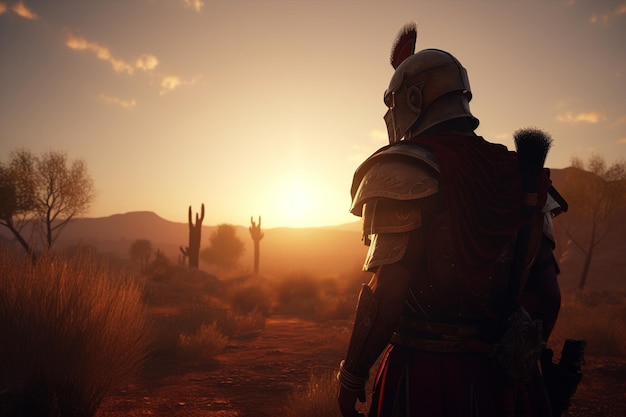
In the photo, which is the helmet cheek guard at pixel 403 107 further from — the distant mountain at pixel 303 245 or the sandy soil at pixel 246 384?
the distant mountain at pixel 303 245

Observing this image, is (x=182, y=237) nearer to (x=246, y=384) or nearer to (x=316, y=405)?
(x=246, y=384)

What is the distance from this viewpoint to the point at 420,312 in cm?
166

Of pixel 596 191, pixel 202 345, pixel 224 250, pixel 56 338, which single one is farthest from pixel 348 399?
pixel 224 250

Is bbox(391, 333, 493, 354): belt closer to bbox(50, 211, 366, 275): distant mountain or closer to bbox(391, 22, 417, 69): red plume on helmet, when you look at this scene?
bbox(391, 22, 417, 69): red plume on helmet

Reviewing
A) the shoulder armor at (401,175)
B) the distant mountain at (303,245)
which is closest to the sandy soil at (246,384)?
the shoulder armor at (401,175)

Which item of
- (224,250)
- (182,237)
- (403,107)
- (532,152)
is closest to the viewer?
(532,152)

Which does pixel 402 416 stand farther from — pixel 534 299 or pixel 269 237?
pixel 269 237

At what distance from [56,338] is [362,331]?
402 cm

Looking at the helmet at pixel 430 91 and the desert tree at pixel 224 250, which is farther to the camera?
the desert tree at pixel 224 250

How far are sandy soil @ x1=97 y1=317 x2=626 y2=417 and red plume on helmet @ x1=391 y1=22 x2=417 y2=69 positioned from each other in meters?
4.98

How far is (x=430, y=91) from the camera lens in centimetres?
201

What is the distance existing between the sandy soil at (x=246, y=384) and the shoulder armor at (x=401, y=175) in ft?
15.5

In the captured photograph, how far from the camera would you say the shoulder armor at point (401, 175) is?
1515mm

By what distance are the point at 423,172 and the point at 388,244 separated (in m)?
0.36
